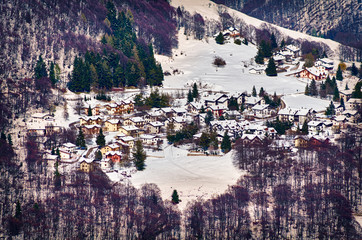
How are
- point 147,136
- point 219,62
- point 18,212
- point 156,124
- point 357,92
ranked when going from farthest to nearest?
1. point 219,62
2. point 357,92
3. point 156,124
4. point 147,136
5. point 18,212

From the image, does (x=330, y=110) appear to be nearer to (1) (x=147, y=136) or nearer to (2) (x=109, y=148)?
(1) (x=147, y=136)

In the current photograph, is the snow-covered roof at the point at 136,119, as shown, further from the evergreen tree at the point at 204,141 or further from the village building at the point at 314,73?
the village building at the point at 314,73

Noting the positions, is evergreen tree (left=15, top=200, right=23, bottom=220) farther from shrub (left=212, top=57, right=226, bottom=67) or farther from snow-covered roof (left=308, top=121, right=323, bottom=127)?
shrub (left=212, top=57, right=226, bottom=67)

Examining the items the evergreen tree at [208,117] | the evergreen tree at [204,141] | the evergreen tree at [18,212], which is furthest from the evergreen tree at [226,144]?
the evergreen tree at [18,212]

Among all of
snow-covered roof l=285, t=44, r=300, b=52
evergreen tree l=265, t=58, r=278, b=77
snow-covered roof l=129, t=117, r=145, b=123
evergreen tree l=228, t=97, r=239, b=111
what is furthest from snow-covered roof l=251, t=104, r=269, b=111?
snow-covered roof l=285, t=44, r=300, b=52

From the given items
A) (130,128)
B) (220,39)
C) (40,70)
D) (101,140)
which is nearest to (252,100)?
(130,128)

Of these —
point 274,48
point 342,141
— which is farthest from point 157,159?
point 274,48

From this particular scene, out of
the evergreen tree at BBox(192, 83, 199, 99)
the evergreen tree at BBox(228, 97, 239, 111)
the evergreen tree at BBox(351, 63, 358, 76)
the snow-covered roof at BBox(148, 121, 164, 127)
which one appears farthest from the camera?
the evergreen tree at BBox(351, 63, 358, 76)
